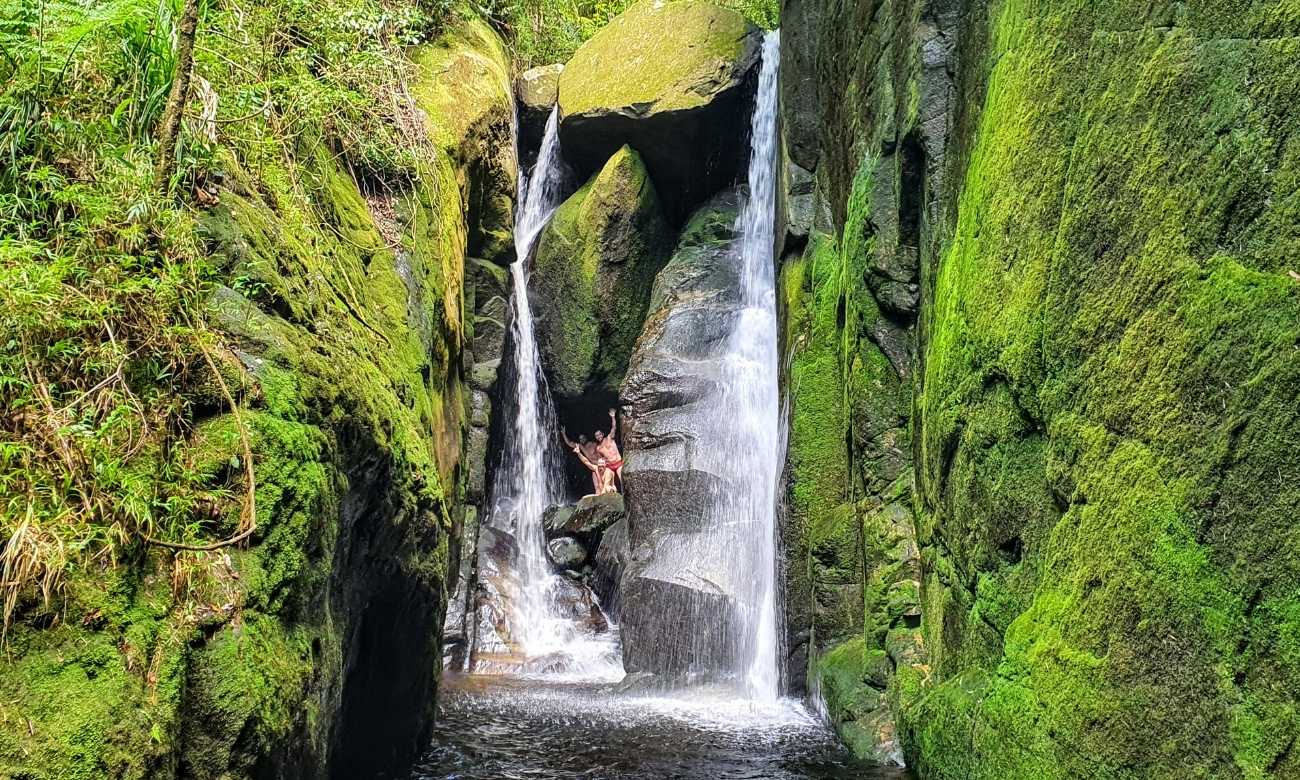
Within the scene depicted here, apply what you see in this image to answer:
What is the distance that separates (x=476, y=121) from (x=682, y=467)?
4.98 m

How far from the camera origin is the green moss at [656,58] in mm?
14508

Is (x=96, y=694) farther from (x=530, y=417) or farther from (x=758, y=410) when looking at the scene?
(x=530, y=417)

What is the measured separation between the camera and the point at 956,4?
268 inches

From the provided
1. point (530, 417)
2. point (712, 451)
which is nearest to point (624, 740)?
point (712, 451)

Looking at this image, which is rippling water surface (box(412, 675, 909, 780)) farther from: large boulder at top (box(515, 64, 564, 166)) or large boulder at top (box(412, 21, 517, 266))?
large boulder at top (box(515, 64, 564, 166))

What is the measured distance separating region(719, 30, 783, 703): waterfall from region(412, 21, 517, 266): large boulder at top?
148 inches

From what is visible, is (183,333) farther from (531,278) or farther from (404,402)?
(531,278)

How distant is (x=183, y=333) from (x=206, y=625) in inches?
42.3

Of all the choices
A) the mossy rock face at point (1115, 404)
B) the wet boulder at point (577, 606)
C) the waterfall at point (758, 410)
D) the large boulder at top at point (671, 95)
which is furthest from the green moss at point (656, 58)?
the mossy rock face at point (1115, 404)

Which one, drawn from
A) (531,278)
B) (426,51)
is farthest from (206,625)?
(531,278)

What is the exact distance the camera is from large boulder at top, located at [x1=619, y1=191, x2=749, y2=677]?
997 centimetres

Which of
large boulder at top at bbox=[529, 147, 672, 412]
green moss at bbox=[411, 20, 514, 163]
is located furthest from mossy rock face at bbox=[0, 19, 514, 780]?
large boulder at top at bbox=[529, 147, 672, 412]

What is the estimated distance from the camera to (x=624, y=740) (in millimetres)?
6621

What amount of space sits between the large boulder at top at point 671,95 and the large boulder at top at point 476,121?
2.85 meters
